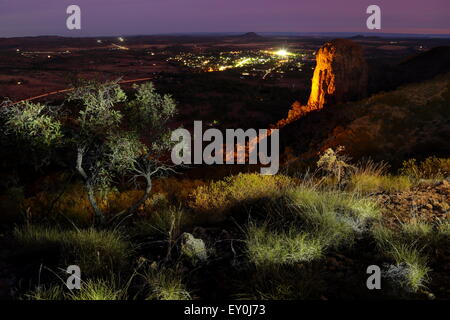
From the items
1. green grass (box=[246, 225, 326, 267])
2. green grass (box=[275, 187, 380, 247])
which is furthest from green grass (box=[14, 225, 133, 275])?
green grass (box=[275, 187, 380, 247])

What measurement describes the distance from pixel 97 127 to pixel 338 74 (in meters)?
30.1

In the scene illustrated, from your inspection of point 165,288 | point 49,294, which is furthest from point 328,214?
point 49,294

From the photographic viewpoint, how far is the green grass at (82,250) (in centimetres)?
407

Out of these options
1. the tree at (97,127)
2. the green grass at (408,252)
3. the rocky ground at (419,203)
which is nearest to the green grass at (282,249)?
the green grass at (408,252)

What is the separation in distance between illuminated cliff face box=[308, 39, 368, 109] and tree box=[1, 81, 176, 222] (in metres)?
27.3

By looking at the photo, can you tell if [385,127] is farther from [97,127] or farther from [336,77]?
[97,127]

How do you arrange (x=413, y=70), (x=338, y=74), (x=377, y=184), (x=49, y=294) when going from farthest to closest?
(x=413, y=70), (x=338, y=74), (x=377, y=184), (x=49, y=294)

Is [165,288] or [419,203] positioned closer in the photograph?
[165,288]

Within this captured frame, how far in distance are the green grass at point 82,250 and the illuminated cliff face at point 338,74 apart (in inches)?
1187

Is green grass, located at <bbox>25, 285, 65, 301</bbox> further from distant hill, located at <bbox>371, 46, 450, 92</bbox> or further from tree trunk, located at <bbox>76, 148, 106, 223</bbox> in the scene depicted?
distant hill, located at <bbox>371, 46, 450, 92</bbox>

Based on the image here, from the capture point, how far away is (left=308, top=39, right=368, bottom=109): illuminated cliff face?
3300cm

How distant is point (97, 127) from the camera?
259 inches
